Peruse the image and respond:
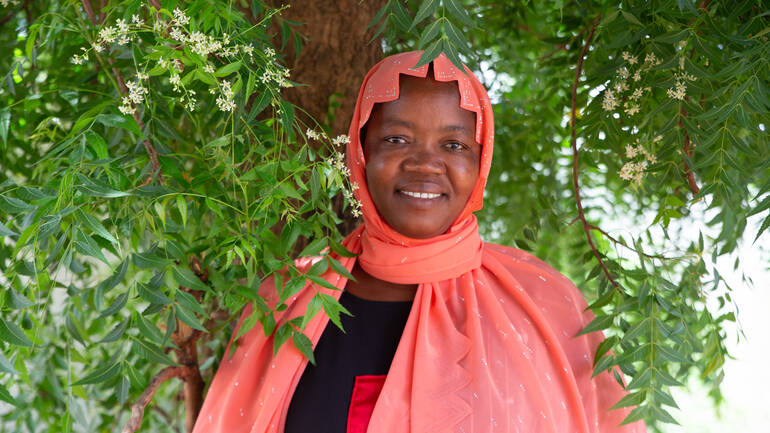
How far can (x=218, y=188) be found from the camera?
1403mm

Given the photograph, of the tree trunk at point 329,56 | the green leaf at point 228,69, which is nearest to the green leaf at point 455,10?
the green leaf at point 228,69

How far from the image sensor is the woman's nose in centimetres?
155

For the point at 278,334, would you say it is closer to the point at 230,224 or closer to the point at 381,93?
the point at 230,224

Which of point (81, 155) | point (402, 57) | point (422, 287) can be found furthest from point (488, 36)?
point (81, 155)

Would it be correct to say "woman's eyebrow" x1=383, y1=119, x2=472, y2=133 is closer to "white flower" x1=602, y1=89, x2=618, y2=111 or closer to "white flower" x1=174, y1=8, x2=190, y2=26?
"white flower" x1=602, y1=89, x2=618, y2=111

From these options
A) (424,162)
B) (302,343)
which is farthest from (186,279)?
(424,162)

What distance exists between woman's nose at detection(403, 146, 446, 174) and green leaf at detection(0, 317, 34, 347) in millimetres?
811

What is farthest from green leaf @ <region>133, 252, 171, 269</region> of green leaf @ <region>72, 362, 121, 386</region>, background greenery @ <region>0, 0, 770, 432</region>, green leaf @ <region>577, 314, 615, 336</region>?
green leaf @ <region>577, 314, 615, 336</region>

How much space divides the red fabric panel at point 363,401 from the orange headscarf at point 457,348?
0.06 m

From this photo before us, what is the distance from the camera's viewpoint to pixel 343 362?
1568 millimetres

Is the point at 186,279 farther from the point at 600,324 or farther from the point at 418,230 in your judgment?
the point at 600,324

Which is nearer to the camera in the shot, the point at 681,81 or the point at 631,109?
the point at 681,81

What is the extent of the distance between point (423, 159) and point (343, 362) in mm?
471

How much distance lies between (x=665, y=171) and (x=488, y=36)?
42.3 inches
